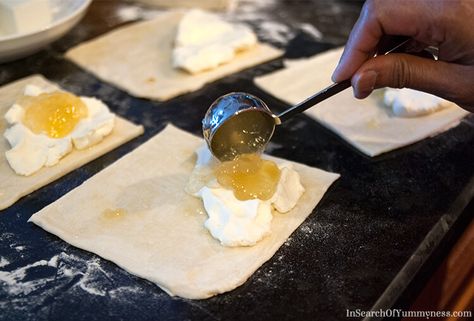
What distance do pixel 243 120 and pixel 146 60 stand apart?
778mm

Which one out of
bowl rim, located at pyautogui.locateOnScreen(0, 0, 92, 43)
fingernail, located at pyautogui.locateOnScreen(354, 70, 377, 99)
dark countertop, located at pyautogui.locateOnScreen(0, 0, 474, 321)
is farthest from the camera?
bowl rim, located at pyautogui.locateOnScreen(0, 0, 92, 43)

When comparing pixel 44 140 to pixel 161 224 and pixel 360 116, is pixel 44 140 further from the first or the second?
pixel 360 116

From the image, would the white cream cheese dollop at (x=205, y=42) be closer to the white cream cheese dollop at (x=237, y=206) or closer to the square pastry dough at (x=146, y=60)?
the square pastry dough at (x=146, y=60)

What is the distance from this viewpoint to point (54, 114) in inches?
58.7

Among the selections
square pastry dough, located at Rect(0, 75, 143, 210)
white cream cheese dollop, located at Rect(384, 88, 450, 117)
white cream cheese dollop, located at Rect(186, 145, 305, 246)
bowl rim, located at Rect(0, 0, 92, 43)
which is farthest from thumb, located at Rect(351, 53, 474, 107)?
bowl rim, located at Rect(0, 0, 92, 43)

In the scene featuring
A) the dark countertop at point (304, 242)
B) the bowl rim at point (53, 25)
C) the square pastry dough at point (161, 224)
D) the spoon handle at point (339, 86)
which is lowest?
the dark countertop at point (304, 242)

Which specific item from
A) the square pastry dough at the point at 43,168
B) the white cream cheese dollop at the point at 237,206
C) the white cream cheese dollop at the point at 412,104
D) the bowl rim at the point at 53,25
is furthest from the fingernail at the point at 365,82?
the bowl rim at the point at 53,25

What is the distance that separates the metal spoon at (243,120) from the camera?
1285mm

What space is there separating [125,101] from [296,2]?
112 centimetres

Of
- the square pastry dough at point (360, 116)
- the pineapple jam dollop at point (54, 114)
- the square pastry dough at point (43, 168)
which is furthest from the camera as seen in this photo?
the square pastry dough at point (360, 116)

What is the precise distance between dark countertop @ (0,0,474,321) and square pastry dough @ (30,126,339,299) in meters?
0.03

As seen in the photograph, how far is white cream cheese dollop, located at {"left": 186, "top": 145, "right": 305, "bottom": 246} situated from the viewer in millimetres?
1201

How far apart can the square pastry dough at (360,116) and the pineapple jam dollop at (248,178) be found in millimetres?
392

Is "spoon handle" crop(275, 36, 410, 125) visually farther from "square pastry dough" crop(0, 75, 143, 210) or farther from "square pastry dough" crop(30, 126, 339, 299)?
"square pastry dough" crop(0, 75, 143, 210)
